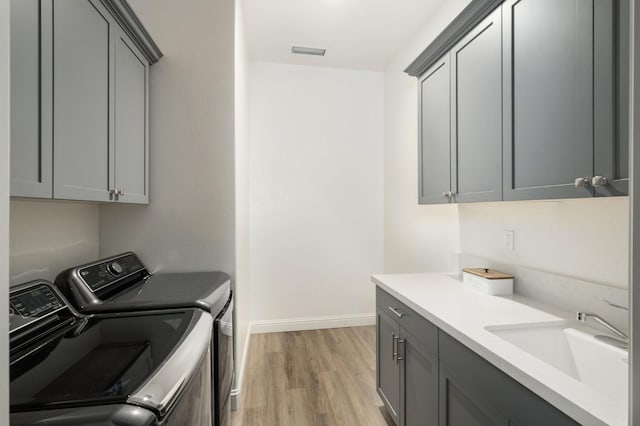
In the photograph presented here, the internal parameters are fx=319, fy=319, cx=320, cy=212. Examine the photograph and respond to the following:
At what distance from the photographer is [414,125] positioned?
2.83m

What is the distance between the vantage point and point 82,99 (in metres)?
1.25

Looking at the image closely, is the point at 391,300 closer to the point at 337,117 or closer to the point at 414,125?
the point at 414,125

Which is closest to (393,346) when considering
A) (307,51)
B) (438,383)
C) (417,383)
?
(417,383)

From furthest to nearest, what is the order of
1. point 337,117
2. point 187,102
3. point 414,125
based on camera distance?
1. point 337,117
2. point 414,125
3. point 187,102

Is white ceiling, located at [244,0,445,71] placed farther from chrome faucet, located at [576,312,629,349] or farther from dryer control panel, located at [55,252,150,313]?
chrome faucet, located at [576,312,629,349]

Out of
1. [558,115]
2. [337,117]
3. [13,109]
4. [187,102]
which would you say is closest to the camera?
[13,109]

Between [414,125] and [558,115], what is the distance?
5.81 ft

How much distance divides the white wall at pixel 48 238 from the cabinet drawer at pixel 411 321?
1693mm

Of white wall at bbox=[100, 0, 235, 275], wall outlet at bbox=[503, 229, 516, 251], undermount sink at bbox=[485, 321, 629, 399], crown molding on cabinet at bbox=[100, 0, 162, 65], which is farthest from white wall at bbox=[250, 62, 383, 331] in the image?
undermount sink at bbox=[485, 321, 629, 399]

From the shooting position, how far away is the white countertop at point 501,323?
2.34 feet

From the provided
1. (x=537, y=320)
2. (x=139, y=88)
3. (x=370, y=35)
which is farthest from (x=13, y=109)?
(x=370, y=35)

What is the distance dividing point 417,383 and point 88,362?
4.27 ft

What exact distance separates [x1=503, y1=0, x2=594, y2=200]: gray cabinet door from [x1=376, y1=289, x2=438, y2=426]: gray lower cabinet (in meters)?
0.73

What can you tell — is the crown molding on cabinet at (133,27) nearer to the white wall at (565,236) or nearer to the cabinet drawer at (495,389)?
the cabinet drawer at (495,389)
